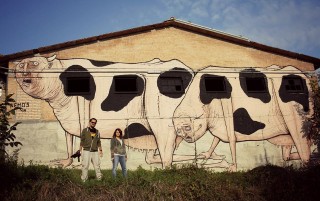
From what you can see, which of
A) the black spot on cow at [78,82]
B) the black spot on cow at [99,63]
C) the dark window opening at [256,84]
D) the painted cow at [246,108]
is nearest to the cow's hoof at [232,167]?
the painted cow at [246,108]

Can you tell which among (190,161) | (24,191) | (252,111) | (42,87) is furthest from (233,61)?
(24,191)

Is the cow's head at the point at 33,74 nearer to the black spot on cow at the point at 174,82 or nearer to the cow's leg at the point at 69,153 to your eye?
the cow's leg at the point at 69,153

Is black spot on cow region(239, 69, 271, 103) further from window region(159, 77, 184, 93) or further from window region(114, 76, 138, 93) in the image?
window region(114, 76, 138, 93)

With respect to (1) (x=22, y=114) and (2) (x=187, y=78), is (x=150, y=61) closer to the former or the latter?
(2) (x=187, y=78)

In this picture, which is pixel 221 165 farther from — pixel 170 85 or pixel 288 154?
pixel 170 85

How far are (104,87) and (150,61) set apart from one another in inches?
102

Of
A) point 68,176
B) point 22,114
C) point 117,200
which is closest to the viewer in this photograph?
point 117,200

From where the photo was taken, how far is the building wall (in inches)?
500

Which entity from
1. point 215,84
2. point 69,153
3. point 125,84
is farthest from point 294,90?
point 69,153

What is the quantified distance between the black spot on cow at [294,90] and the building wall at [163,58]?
783mm

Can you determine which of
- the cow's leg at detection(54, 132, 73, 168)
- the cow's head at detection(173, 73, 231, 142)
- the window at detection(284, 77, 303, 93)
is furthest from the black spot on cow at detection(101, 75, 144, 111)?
the window at detection(284, 77, 303, 93)

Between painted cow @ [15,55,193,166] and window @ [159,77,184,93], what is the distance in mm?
49

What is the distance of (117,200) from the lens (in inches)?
290

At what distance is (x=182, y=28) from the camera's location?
15430 mm
